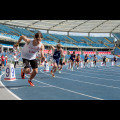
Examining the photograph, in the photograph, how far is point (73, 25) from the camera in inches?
2128

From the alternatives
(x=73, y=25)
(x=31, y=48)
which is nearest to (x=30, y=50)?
(x=31, y=48)

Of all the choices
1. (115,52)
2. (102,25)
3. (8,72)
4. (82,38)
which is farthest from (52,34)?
(8,72)

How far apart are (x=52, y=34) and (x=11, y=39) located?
23897 mm

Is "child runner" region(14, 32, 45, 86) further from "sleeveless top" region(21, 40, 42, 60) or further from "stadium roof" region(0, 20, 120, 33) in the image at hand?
"stadium roof" region(0, 20, 120, 33)

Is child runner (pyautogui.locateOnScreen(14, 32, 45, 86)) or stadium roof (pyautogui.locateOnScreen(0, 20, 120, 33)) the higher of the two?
stadium roof (pyautogui.locateOnScreen(0, 20, 120, 33))

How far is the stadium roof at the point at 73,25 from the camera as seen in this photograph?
158 feet

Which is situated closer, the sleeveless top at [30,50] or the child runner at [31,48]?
the child runner at [31,48]

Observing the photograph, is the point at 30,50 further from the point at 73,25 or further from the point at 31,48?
the point at 73,25

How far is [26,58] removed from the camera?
598 centimetres

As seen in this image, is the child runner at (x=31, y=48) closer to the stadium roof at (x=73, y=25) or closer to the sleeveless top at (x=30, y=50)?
the sleeveless top at (x=30, y=50)

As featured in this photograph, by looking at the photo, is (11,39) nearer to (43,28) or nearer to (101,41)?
(43,28)

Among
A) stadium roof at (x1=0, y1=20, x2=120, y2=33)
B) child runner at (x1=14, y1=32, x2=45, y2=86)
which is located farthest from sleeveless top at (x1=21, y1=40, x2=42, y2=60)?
stadium roof at (x1=0, y1=20, x2=120, y2=33)

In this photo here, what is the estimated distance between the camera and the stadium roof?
48.3 meters

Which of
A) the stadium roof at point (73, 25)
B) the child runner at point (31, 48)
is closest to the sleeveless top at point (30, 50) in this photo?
the child runner at point (31, 48)
